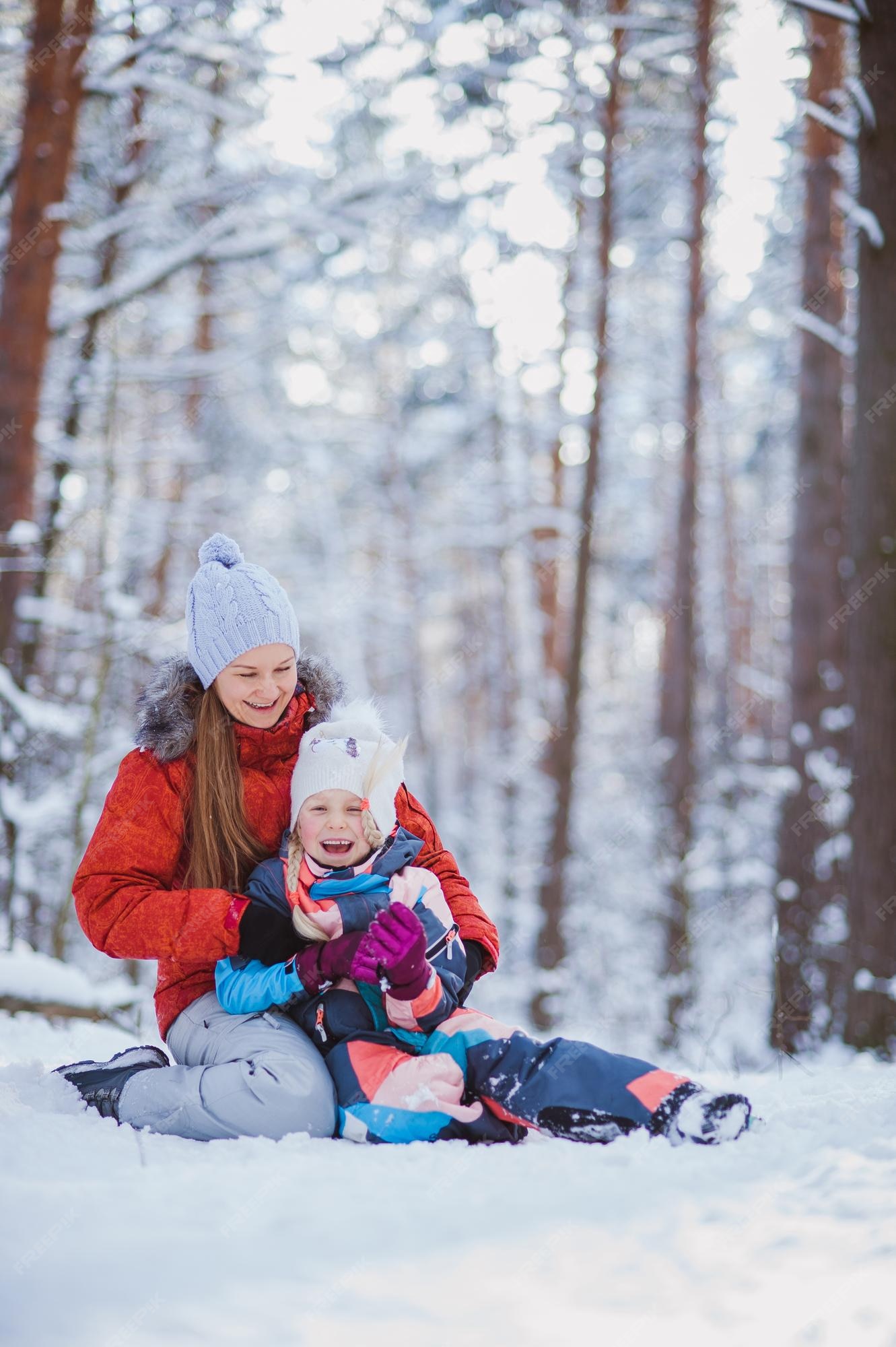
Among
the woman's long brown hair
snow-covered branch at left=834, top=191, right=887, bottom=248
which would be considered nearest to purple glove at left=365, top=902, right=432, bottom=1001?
the woman's long brown hair

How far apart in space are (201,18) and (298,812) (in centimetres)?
608

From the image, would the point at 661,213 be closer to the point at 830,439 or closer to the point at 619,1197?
the point at 830,439

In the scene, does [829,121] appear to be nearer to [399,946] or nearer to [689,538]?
[399,946]

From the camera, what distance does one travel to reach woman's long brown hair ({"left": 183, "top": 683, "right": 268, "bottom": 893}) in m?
2.97

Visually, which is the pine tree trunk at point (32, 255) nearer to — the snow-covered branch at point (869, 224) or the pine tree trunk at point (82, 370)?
the pine tree trunk at point (82, 370)

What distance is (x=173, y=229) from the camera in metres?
7.77

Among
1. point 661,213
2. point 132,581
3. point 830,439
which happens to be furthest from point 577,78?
point 132,581

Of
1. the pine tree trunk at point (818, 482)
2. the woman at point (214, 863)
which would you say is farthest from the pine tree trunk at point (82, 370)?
the pine tree trunk at point (818, 482)

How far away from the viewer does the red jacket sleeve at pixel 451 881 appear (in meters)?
3.03

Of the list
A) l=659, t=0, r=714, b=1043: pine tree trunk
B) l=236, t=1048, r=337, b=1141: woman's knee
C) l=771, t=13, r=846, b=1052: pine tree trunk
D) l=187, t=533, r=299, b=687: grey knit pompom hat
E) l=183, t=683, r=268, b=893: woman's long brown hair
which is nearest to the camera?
l=236, t=1048, r=337, b=1141: woman's knee

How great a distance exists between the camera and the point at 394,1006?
2676 mm

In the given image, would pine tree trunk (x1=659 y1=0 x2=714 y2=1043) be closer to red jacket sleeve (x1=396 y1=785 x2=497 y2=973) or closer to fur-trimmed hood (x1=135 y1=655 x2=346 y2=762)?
red jacket sleeve (x1=396 y1=785 x2=497 y2=973)

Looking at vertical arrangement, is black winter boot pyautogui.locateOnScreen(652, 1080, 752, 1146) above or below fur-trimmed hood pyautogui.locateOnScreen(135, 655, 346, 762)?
below

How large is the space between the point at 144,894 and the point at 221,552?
3.62 feet
